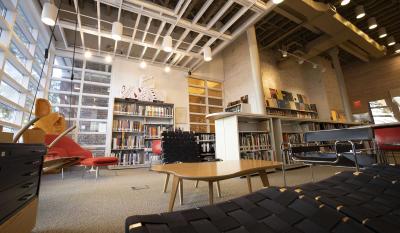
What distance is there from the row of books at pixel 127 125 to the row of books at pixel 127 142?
0.66 ft

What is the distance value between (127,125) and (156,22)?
3207mm

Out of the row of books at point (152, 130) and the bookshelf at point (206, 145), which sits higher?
the row of books at point (152, 130)

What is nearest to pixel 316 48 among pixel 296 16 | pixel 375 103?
pixel 296 16

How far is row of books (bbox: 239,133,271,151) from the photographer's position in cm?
377

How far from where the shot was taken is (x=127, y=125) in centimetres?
514

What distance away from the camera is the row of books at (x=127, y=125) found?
5.00 m

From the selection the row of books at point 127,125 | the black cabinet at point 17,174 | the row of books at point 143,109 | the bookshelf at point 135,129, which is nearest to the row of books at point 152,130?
the bookshelf at point 135,129

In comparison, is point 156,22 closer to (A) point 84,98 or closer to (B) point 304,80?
(A) point 84,98

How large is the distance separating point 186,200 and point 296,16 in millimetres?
5807

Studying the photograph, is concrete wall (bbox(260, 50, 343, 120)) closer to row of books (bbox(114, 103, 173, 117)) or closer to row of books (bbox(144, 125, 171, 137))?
row of books (bbox(114, 103, 173, 117))

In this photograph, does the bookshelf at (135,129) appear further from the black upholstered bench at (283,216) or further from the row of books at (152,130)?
the black upholstered bench at (283,216)

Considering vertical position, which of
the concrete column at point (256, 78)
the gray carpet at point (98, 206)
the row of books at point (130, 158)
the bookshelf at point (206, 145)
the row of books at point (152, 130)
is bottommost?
the gray carpet at point (98, 206)

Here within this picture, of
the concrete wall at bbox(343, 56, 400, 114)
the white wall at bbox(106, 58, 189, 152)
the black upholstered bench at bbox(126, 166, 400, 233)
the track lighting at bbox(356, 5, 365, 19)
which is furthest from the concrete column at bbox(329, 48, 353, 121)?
the black upholstered bench at bbox(126, 166, 400, 233)

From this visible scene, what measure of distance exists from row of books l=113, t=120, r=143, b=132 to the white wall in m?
0.19
